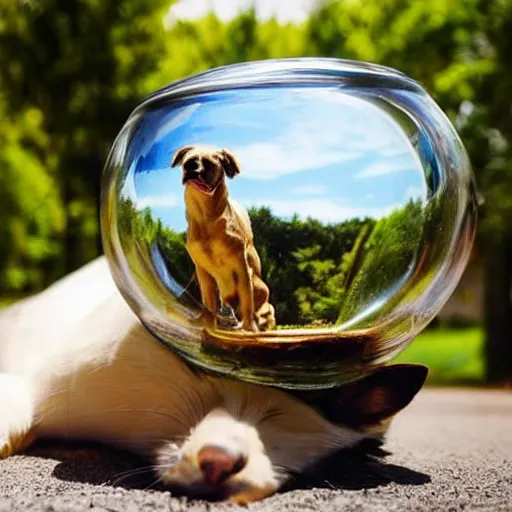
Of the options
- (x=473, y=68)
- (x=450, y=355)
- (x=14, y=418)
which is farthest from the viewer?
(x=450, y=355)

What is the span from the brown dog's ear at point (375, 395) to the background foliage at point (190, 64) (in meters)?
2.58

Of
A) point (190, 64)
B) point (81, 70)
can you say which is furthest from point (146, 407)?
point (190, 64)

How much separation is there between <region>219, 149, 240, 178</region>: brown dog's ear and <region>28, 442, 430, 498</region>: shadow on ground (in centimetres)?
46

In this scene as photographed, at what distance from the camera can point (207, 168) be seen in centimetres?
119

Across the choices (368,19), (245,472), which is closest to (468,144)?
(368,19)

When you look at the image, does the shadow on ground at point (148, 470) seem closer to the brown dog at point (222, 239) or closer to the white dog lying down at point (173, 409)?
the white dog lying down at point (173, 409)

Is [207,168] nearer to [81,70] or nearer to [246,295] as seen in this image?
[246,295]

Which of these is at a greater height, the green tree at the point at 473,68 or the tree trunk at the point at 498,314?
the green tree at the point at 473,68

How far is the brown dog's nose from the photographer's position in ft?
3.71

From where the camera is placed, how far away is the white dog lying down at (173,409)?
1.17 metres

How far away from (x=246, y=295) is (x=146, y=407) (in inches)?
11.8

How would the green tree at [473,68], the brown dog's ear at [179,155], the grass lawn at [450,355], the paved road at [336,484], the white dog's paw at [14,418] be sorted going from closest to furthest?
the paved road at [336,484] < the brown dog's ear at [179,155] < the white dog's paw at [14,418] < the green tree at [473,68] < the grass lawn at [450,355]

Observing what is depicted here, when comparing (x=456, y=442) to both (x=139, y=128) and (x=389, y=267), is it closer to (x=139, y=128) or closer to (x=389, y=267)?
(x=389, y=267)

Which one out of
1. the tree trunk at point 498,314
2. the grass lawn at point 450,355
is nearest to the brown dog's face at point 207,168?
the grass lawn at point 450,355
